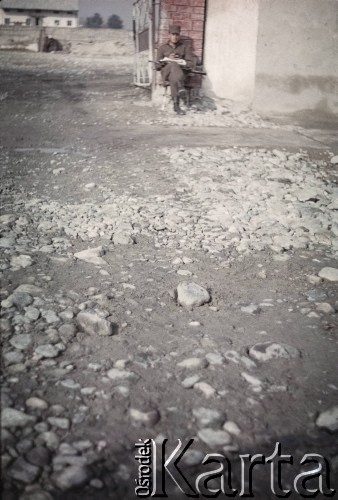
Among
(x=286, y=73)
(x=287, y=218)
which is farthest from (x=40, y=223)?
(x=286, y=73)

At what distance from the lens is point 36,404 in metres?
1.37

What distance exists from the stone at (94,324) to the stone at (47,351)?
20 centimetres

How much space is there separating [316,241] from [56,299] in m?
2.07

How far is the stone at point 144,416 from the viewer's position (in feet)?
4.48

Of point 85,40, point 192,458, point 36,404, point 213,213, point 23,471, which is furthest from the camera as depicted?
point 85,40

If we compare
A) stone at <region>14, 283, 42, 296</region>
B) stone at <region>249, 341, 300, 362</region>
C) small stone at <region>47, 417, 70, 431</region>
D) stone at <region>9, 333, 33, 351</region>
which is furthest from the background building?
small stone at <region>47, 417, 70, 431</region>

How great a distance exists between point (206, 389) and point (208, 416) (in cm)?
13

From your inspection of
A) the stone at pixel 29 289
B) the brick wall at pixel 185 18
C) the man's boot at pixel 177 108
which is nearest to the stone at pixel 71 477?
the stone at pixel 29 289

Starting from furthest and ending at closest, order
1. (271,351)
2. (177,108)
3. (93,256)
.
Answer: (177,108)
(93,256)
(271,351)

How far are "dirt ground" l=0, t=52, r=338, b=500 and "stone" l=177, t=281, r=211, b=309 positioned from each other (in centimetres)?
4

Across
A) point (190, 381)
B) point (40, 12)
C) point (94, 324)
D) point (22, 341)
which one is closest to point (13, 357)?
point (22, 341)

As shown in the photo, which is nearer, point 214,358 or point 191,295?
point 214,358

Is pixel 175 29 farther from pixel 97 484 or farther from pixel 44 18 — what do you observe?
pixel 44 18

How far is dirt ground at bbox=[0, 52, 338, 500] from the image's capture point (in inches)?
51.1
